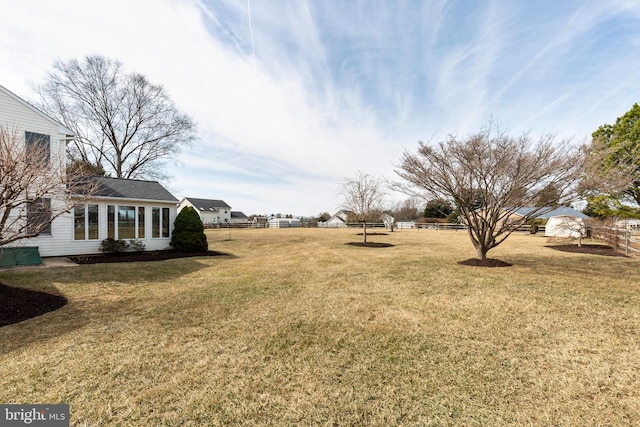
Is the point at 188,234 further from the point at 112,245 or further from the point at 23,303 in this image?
the point at 23,303

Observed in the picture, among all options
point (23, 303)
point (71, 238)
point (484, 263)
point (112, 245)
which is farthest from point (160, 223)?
point (484, 263)

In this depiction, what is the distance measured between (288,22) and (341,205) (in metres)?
14.2

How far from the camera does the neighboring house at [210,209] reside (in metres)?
50.4

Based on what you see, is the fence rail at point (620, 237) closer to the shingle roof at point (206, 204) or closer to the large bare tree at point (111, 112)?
the large bare tree at point (111, 112)

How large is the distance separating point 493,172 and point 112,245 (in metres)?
16.2

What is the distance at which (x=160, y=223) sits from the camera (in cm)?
1386

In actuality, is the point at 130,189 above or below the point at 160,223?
above

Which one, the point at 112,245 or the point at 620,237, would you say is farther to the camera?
the point at 620,237

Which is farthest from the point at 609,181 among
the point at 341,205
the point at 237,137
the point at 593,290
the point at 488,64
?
the point at 237,137

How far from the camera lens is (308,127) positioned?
1611 centimetres

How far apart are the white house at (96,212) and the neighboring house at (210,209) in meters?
37.8

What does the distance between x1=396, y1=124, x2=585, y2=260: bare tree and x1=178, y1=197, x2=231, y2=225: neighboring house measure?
47753 mm

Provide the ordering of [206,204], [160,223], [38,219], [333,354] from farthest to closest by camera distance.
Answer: [206,204] → [160,223] → [38,219] → [333,354]

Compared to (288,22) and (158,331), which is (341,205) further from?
(158,331)
